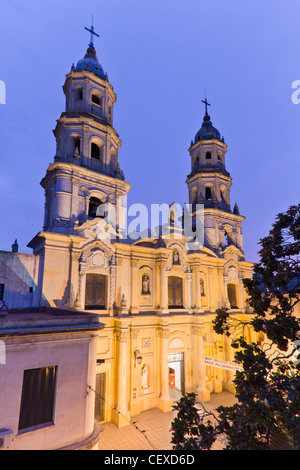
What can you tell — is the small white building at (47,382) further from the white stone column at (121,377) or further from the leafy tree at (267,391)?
the white stone column at (121,377)

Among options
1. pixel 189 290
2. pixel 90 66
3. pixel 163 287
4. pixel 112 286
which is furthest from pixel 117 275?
pixel 90 66

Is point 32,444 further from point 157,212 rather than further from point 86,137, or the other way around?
point 86,137

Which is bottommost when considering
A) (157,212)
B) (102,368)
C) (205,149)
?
(102,368)

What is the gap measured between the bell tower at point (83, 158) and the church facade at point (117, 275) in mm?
81

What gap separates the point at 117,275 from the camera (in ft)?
61.8

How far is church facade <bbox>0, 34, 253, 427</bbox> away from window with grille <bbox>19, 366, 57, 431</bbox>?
Answer: 709cm

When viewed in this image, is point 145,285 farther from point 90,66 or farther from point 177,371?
point 90,66

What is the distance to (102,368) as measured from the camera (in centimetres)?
1695

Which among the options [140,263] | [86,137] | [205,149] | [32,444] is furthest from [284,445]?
[205,149]

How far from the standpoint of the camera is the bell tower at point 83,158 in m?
18.3

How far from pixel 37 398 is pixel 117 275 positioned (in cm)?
1062

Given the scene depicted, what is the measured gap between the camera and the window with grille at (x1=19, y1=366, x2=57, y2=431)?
8430mm

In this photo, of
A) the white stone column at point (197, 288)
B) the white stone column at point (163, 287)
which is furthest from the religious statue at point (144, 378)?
the white stone column at point (197, 288)
